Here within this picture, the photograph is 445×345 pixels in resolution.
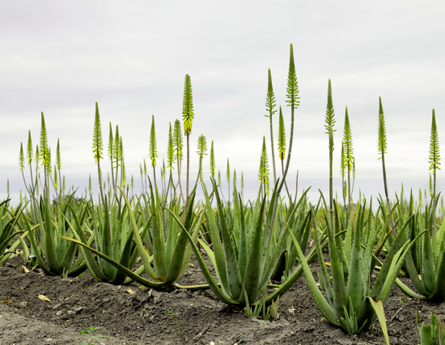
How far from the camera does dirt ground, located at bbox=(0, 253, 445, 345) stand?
2445 mm

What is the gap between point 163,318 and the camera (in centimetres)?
295

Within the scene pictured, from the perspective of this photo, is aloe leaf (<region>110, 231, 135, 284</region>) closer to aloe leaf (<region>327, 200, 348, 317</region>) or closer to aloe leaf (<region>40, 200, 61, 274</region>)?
aloe leaf (<region>40, 200, 61, 274</region>)

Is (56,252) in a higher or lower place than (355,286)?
lower

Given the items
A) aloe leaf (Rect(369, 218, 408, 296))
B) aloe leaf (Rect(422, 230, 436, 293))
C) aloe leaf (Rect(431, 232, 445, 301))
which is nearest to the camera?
aloe leaf (Rect(369, 218, 408, 296))

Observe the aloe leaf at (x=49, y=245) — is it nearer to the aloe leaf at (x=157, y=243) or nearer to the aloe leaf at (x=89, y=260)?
the aloe leaf at (x=89, y=260)

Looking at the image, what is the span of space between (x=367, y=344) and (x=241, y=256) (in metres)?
1.03

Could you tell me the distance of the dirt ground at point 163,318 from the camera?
2.45 meters

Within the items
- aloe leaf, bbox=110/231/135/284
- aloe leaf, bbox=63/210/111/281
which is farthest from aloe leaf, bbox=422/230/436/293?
aloe leaf, bbox=63/210/111/281

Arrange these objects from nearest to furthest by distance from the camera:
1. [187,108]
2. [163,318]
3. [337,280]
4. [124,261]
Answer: [337,280] < [163,318] < [187,108] < [124,261]

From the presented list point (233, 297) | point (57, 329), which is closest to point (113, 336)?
point (57, 329)

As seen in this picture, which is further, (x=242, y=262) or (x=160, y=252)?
(x=160, y=252)

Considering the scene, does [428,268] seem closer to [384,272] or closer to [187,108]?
[384,272]

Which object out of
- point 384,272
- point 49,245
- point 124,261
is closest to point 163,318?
point 124,261

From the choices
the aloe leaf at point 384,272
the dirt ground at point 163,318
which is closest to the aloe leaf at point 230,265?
the dirt ground at point 163,318
